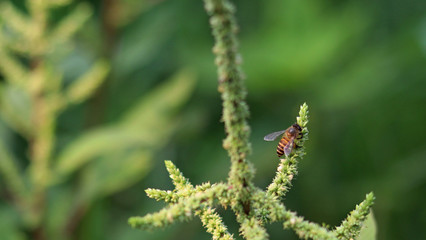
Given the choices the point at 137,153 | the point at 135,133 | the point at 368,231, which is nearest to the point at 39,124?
the point at 135,133

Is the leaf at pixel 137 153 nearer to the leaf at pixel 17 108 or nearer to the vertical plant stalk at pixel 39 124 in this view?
the vertical plant stalk at pixel 39 124

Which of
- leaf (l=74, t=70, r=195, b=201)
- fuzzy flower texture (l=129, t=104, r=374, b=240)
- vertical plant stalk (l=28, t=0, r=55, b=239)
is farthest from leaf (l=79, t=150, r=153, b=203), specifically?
fuzzy flower texture (l=129, t=104, r=374, b=240)

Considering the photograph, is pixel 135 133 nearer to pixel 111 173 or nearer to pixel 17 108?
pixel 111 173

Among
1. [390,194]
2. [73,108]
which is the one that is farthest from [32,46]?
[390,194]

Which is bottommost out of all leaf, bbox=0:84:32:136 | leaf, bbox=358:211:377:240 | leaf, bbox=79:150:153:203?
leaf, bbox=358:211:377:240

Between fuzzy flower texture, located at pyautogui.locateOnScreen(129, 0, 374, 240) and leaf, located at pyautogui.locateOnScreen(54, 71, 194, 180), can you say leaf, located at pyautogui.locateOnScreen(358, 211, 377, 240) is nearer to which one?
fuzzy flower texture, located at pyautogui.locateOnScreen(129, 0, 374, 240)

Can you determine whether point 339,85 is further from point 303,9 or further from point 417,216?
point 417,216

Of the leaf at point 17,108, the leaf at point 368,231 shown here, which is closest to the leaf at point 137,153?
the leaf at point 17,108
